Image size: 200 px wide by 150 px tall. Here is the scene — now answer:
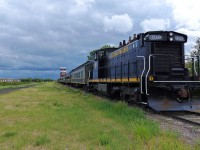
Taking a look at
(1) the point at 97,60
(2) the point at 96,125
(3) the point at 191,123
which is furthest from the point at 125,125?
(1) the point at 97,60

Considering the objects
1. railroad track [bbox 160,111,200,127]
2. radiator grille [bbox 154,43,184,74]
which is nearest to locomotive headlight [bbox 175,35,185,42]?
radiator grille [bbox 154,43,184,74]

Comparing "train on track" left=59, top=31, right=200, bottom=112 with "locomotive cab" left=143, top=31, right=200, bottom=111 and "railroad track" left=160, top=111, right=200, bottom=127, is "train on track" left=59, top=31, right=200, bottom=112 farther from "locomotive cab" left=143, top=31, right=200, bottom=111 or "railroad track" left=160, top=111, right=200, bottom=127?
"railroad track" left=160, top=111, right=200, bottom=127

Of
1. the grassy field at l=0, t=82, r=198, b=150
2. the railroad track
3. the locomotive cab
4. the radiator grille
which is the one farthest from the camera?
the radiator grille

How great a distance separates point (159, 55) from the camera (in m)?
12.8

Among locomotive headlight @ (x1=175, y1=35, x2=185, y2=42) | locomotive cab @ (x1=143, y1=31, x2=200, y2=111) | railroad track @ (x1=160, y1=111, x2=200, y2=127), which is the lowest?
railroad track @ (x1=160, y1=111, x2=200, y2=127)

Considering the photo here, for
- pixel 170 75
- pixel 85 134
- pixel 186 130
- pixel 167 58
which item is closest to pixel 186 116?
pixel 170 75

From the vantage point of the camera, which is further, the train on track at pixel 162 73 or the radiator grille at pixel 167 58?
the radiator grille at pixel 167 58

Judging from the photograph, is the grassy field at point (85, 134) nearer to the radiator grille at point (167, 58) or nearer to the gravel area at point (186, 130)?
the gravel area at point (186, 130)

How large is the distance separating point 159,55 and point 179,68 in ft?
3.41

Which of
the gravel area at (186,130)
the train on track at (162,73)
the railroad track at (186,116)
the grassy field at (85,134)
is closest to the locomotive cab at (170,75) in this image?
the train on track at (162,73)

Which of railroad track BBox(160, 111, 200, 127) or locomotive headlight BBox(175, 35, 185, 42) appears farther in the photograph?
locomotive headlight BBox(175, 35, 185, 42)

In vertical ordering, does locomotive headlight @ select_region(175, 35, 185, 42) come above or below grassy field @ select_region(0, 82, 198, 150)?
above

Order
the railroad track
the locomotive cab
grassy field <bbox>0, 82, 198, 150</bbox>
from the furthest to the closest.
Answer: the locomotive cab, the railroad track, grassy field <bbox>0, 82, 198, 150</bbox>

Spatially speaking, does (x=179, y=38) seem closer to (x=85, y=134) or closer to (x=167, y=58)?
(x=167, y=58)
